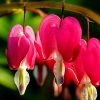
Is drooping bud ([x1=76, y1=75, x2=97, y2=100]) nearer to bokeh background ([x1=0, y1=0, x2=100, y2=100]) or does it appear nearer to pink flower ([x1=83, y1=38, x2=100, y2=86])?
pink flower ([x1=83, y1=38, x2=100, y2=86])

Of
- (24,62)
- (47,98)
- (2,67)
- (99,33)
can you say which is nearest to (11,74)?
(2,67)

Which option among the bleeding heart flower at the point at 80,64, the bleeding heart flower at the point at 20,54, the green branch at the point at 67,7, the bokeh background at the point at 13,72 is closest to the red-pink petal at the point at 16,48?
the bleeding heart flower at the point at 20,54

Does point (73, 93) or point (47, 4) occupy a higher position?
point (47, 4)

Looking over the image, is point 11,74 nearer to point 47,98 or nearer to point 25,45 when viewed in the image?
point 47,98

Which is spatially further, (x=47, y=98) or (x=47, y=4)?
(x=47, y=98)

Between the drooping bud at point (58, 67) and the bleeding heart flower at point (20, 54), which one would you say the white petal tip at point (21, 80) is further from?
the drooping bud at point (58, 67)

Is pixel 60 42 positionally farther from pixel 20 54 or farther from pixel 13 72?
pixel 13 72
